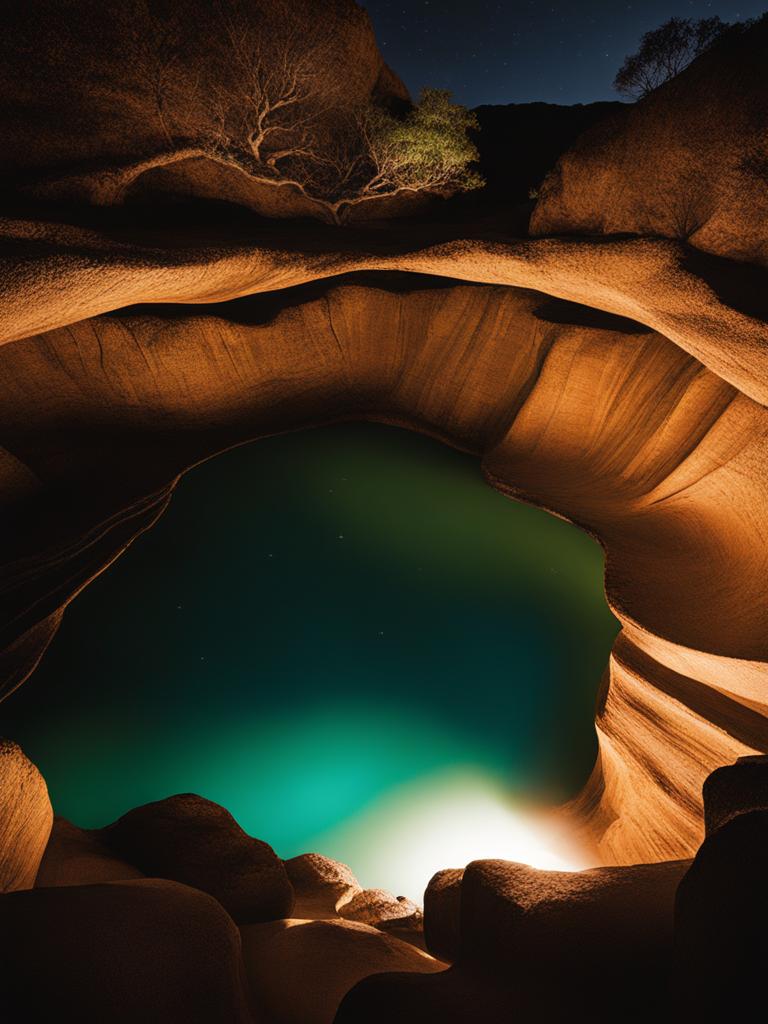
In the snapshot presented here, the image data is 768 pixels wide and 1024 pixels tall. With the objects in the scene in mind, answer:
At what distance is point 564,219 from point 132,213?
491 cm

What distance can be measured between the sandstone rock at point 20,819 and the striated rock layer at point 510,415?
1.61 meters

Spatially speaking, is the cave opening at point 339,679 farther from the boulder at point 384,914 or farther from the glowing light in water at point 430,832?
the boulder at point 384,914

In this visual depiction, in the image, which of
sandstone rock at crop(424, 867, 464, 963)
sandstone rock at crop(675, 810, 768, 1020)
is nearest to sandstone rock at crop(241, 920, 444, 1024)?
sandstone rock at crop(424, 867, 464, 963)

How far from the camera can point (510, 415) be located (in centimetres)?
811

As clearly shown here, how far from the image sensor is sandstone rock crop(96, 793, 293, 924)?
13.8 ft

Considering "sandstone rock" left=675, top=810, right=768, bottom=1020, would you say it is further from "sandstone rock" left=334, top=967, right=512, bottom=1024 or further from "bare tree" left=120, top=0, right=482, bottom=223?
"bare tree" left=120, top=0, right=482, bottom=223

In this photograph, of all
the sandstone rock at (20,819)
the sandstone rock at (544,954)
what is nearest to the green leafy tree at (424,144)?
the sandstone rock at (20,819)

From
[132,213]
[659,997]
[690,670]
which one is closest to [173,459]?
[132,213]

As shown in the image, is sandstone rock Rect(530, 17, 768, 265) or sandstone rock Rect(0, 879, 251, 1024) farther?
sandstone rock Rect(530, 17, 768, 265)

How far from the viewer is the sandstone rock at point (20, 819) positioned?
135 inches

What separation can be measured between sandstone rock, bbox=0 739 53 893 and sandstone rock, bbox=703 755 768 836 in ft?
13.6

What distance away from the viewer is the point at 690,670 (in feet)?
15.4

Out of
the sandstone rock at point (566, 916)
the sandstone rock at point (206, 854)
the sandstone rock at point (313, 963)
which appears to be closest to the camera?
the sandstone rock at point (566, 916)

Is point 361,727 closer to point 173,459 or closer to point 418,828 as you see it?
point 418,828
